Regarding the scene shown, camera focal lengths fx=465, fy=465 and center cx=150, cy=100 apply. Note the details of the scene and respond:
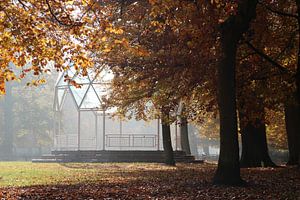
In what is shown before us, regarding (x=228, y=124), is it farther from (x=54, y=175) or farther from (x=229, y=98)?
(x=54, y=175)

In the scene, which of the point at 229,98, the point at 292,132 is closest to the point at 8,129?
the point at 292,132

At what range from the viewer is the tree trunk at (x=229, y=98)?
1136cm

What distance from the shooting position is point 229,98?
37.6ft

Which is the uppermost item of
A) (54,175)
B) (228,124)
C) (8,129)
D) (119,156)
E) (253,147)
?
(8,129)

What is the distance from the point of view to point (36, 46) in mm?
10039

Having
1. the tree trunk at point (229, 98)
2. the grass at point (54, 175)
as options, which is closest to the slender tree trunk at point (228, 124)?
the tree trunk at point (229, 98)

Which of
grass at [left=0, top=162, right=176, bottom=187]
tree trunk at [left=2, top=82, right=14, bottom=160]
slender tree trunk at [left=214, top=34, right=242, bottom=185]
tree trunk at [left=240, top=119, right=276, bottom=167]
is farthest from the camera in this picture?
tree trunk at [left=2, top=82, right=14, bottom=160]


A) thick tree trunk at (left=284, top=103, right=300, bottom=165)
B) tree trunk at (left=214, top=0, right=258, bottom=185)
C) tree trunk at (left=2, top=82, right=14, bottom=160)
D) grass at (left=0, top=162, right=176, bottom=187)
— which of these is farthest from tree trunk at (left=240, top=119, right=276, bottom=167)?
tree trunk at (left=2, top=82, right=14, bottom=160)

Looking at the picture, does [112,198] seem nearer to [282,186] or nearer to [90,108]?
[282,186]

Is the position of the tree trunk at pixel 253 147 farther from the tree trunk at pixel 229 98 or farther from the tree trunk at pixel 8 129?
the tree trunk at pixel 8 129

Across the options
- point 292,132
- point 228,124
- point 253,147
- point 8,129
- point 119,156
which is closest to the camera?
point 228,124

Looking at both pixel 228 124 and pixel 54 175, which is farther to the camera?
pixel 54 175

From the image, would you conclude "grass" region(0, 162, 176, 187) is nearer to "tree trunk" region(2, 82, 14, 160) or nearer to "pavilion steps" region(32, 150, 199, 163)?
"pavilion steps" region(32, 150, 199, 163)

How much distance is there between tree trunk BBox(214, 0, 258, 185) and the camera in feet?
37.3
